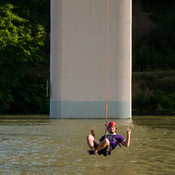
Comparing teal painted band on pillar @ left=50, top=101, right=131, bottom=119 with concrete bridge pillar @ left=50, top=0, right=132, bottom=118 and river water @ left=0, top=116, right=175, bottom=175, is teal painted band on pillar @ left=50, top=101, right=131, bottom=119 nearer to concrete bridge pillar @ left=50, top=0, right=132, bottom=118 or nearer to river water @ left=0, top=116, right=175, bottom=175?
concrete bridge pillar @ left=50, top=0, right=132, bottom=118

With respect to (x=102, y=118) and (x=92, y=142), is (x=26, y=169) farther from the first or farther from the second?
(x=102, y=118)

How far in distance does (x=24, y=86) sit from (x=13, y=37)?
4788mm

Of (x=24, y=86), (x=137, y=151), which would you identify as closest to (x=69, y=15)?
(x=24, y=86)

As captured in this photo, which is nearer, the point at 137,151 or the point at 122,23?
the point at 137,151

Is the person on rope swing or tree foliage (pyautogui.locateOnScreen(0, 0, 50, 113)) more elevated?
tree foliage (pyautogui.locateOnScreen(0, 0, 50, 113))

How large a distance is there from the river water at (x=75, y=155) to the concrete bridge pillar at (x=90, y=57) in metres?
9.33

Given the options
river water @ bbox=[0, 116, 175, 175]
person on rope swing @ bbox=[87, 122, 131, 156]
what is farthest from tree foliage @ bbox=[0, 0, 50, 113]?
person on rope swing @ bbox=[87, 122, 131, 156]

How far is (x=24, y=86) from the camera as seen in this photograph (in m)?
37.4

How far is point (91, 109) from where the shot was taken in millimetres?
29984

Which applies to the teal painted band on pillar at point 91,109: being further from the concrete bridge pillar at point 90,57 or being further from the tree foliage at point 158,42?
the tree foliage at point 158,42

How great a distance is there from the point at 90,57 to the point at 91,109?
2810 mm

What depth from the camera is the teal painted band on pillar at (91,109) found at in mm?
29953

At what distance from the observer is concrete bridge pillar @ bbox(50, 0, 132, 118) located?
29.9m

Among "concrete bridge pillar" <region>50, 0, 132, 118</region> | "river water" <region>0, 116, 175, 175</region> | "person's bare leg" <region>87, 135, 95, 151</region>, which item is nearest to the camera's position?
"river water" <region>0, 116, 175, 175</region>
